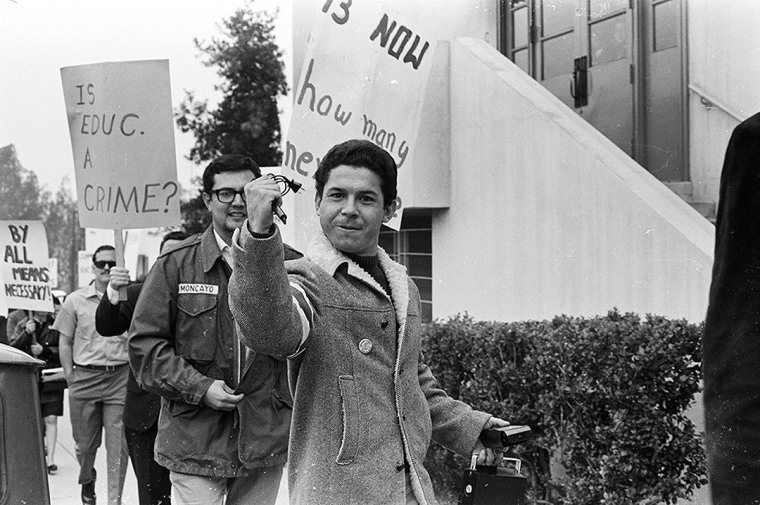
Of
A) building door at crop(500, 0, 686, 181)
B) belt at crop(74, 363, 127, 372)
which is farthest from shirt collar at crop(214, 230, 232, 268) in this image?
building door at crop(500, 0, 686, 181)

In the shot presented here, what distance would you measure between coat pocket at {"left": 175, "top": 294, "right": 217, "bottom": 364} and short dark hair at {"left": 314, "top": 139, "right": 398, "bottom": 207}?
142 cm

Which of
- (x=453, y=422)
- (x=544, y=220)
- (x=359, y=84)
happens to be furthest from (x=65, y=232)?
(x=453, y=422)

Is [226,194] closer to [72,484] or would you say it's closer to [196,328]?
[196,328]

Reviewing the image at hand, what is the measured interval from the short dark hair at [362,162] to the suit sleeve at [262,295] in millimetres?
493

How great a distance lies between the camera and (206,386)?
409 cm

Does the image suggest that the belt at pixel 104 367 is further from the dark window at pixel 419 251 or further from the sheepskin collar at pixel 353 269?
the sheepskin collar at pixel 353 269

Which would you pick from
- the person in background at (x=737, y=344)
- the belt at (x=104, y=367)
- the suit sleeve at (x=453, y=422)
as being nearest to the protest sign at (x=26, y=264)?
the belt at (x=104, y=367)

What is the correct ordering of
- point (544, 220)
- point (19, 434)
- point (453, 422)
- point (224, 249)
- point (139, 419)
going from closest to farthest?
point (453, 422), point (19, 434), point (224, 249), point (139, 419), point (544, 220)

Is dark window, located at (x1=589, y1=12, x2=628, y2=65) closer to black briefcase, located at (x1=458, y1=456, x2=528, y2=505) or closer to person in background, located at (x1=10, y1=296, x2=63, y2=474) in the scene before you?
person in background, located at (x1=10, y1=296, x2=63, y2=474)

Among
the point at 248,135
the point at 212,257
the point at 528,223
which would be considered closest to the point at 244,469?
the point at 212,257

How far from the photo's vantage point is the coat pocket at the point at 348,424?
275 cm

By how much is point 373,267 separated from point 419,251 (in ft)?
27.0

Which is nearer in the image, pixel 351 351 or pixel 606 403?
pixel 351 351

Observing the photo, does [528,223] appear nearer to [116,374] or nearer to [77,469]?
[116,374]
